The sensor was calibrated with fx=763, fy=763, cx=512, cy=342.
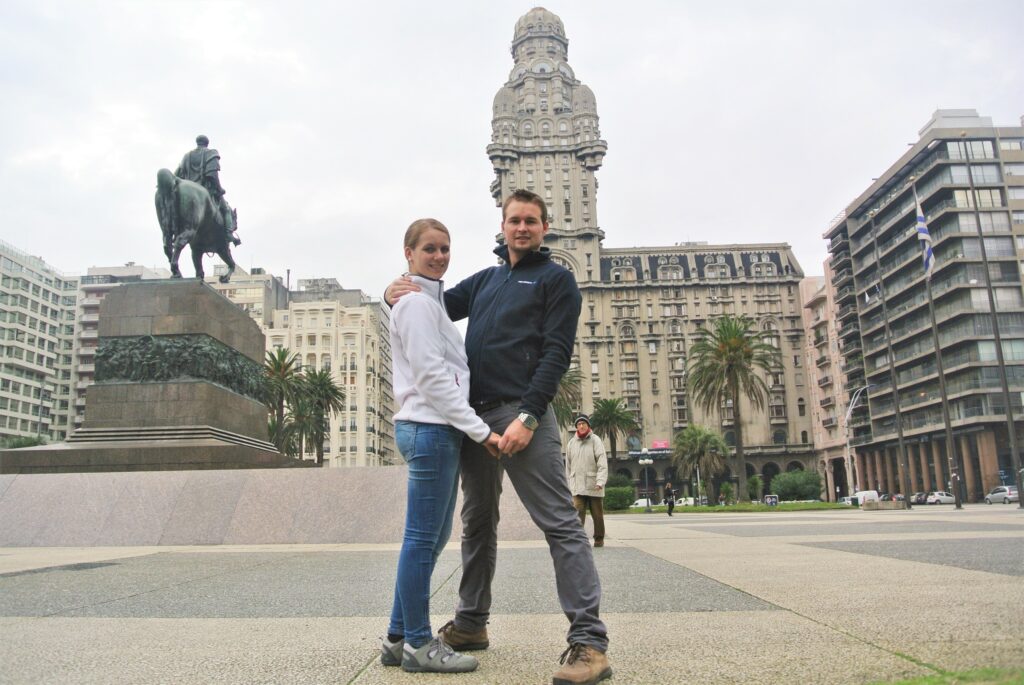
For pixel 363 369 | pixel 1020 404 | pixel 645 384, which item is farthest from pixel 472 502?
pixel 363 369

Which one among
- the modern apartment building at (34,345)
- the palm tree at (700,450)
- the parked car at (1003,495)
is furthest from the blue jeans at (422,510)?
the modern apartment building at (34,345)

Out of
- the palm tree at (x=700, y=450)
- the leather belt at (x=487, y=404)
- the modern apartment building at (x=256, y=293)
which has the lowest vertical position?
the leather belt at (x=487, y=404)

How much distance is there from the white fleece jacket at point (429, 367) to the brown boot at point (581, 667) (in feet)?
2.88

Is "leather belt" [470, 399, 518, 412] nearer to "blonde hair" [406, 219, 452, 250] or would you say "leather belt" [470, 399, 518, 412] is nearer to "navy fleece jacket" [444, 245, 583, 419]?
"navy fleece jacket" [444, 245, 583, 419]

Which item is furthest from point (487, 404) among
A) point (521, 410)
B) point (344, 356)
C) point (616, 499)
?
point (344, 356)

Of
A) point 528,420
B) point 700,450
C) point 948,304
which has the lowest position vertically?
point 528,420

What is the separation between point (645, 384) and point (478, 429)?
85677 millimetres

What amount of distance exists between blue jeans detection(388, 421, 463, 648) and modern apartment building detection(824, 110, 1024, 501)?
5035 centimetres

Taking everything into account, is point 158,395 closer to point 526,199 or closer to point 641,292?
point 526,199

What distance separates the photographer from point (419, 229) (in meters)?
3.45

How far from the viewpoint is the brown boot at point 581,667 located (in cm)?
259

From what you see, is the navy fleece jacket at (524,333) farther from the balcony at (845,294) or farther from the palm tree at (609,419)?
the balcony at (845,294)

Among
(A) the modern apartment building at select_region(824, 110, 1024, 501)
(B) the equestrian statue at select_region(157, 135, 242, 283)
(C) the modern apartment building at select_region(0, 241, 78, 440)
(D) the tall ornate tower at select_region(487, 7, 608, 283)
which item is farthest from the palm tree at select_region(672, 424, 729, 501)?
(C) the modern apartment building at select_region(0, 241, 78, 440)

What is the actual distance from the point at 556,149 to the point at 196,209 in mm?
79700
